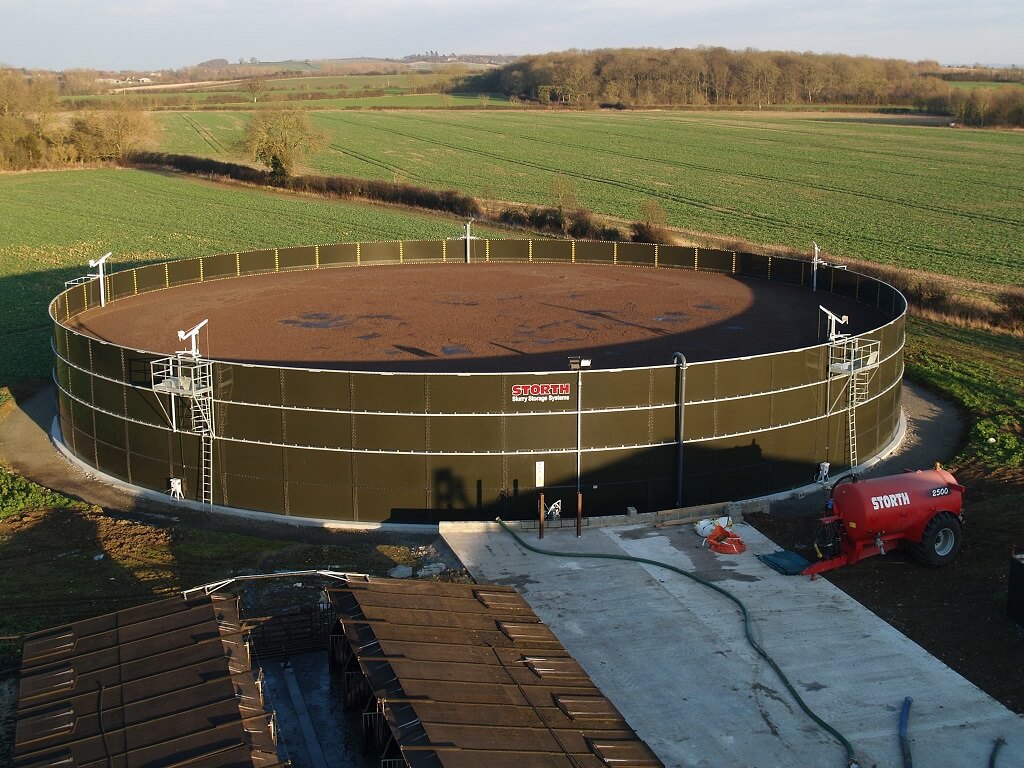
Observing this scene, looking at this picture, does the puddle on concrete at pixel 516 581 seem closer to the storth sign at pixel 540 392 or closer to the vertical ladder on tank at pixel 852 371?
the storth sign at pixel 540 392

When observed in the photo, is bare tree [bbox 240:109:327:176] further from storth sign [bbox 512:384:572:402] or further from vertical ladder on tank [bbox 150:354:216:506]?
storth sign [bbox 512:384:572:402]

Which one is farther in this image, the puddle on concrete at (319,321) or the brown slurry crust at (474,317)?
the puddle on concrete at (319,321)

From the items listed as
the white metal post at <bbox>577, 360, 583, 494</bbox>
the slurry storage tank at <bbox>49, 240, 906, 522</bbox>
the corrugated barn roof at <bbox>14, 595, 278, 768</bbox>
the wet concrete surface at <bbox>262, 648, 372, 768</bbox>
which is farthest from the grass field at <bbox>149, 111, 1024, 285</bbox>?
the corrugated barn roof at <bbox>14, 595, 278, 768</bbox>

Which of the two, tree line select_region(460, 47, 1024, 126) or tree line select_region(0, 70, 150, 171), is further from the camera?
tree line select_region(460, 47, 1024, 126)

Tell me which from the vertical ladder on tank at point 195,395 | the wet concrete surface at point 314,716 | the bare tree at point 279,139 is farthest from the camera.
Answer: the bare tree at point 279,139

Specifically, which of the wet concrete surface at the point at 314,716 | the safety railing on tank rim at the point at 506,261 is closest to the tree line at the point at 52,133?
the safety railing on tank rim at the point at 506,261

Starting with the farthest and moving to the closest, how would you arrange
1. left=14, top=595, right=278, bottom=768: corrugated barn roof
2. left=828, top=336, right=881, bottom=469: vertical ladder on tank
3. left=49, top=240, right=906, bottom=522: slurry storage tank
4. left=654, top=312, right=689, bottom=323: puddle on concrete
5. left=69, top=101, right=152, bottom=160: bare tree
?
left=69, top=101, right=152, bottom=160: bare tree < left=654, top=312, right=689, bottom=323: puddle on concrete < left=828, top=336, right=881, bottom=469: vertical ladder on tank < left=49, top=240, right=906, bottom=522: slurry storage tank < left=14, top=595, right=278, bottom=768: corrugated barn roof

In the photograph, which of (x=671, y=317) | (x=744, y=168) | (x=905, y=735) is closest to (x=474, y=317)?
(x=671, y=317)
